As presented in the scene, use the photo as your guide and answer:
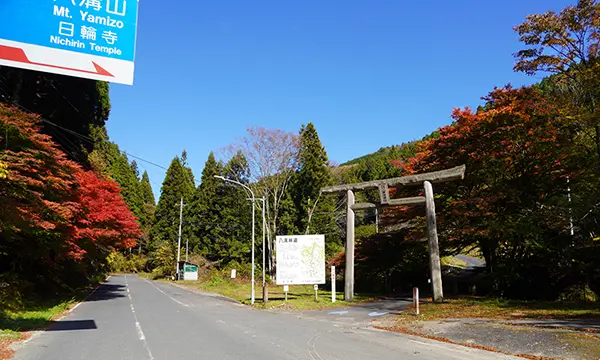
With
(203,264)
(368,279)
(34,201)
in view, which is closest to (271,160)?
(368,279)

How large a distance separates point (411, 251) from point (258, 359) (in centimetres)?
2093

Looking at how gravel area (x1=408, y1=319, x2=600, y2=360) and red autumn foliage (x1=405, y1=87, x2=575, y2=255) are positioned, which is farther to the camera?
red autumn foliage (x1=405, y1=87, x2=575, y2=255)

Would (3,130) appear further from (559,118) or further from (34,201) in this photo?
(559,118)

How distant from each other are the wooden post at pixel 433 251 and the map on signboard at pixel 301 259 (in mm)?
5665

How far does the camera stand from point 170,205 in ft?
213

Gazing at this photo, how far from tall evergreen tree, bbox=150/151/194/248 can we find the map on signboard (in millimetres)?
42333

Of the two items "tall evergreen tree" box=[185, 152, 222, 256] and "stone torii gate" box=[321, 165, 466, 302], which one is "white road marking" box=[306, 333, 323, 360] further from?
"tall evergreen tree" box=[185, 152, 222, 256]

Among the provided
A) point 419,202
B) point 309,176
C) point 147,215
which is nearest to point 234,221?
point 309,176

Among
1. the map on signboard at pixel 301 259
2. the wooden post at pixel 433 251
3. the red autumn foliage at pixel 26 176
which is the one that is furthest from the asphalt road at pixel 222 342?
the map on signboard at pixel 301 259

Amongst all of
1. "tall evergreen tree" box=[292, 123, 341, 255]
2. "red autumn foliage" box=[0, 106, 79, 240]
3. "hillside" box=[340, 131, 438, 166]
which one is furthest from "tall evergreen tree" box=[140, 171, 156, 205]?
"red autumn foliage" box=[0, 106, 79, 240]

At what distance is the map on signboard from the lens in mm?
22391

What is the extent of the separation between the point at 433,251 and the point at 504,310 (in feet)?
14.6

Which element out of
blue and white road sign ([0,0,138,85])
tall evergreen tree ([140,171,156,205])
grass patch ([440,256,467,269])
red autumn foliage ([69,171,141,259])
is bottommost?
grass patch ([440,256,467,269])

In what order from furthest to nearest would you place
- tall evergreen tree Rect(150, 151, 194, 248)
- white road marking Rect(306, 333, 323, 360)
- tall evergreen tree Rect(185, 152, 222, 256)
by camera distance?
tall evergreen tree Rect(150, 151, 194, 248), tall evergreen tree Rect(185, 152, 222, 256), white road marking Rect(306, 333, 323, 360)
